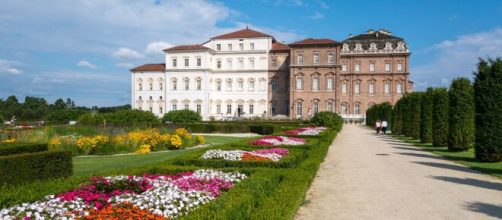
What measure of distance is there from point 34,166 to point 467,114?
49.8ft

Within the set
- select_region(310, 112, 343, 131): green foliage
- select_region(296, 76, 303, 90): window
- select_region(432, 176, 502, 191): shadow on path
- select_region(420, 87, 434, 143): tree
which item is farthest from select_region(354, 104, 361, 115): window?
select_region(432, 176, 502, 191): shadow on path

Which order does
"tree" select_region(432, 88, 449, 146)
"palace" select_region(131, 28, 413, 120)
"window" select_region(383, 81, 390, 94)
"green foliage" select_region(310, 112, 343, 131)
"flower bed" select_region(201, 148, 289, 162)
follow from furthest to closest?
1. "window" select_region(383, 81, 390, 94)
2. "palace" select_region(131, 28, 413, 120)
3. "green foliage" select_region(310, 112, 343, 131)
4. "tree" select_region(432, 88, 449, 146)
5. "flower bed" select_region(201, 148, 289, 162)

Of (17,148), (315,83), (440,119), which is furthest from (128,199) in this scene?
(315,83)

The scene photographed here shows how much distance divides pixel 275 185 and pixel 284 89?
175 feet

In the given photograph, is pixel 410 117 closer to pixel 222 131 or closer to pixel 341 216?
pixel 222 131

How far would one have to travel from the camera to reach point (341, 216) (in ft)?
19.0

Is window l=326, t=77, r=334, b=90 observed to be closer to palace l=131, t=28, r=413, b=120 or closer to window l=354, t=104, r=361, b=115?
palace l=131, t=28, r=413, b=120

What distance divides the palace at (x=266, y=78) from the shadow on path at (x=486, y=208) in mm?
49206

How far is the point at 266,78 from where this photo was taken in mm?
59781

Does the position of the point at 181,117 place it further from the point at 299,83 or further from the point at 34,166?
the point at 34,166

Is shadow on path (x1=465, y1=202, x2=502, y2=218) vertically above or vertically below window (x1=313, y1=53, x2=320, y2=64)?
below

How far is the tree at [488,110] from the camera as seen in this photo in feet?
41.4

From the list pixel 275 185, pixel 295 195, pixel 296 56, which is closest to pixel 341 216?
pixel 295 195

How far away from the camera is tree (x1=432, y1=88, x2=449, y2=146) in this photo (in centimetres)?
1812
